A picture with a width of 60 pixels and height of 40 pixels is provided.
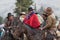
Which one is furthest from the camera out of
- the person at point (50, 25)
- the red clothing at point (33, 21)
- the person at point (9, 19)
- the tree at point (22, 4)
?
the tree at point (22, 4)

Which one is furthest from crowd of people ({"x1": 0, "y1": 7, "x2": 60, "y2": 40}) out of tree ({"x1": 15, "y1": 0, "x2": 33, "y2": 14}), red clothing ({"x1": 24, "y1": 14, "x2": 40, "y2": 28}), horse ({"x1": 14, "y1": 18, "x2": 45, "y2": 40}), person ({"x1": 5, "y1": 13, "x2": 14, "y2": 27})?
tree ({"x1": 15, "y1": 0, "x2": 33, "y2": 14})

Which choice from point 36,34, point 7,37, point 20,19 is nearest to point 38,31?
point 36,34

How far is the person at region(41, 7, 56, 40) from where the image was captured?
8375 mm

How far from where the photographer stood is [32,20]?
8.68m

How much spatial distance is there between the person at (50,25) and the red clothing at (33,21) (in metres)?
0.31

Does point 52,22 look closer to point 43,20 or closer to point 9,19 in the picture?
point 43,20

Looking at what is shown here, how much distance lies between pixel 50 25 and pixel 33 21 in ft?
1.94

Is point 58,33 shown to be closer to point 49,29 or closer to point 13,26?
point 49,29

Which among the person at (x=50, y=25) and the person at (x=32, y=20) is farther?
the person at (x=32, y=20)

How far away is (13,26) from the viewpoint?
29.2 ft

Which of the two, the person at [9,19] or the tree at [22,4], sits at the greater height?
the person at [9,19]

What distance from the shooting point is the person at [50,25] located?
8.38 metres

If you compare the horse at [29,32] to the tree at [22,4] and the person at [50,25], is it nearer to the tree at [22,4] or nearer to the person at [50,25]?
the person at [50,25]

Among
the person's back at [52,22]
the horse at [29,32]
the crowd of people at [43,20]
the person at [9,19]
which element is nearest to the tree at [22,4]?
the person at [9,19]
